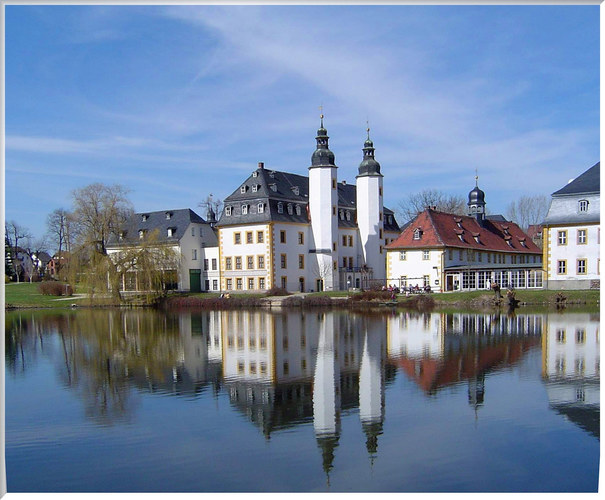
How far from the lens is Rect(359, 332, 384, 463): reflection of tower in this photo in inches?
355

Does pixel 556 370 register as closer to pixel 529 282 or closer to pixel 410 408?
pixel 410 408

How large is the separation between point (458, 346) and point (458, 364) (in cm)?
330

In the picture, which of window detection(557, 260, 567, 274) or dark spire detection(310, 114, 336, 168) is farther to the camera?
dark spire detection(310, 114, 336, 168)

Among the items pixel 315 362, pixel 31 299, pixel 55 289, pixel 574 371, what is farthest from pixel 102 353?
pixel 55 289

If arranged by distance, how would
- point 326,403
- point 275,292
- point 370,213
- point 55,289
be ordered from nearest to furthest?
point 326,403, point 275,292, point 55,289, point 370,213

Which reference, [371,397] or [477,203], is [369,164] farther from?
[371,397]

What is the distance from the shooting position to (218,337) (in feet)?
73.7

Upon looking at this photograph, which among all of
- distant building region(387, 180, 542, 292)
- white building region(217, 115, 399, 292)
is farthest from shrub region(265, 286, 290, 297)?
distant building region(387, 180, 542, 292)

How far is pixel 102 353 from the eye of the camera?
18672 mm

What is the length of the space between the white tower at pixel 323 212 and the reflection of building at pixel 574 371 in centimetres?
2882

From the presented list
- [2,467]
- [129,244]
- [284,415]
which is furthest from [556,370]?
[129,244]

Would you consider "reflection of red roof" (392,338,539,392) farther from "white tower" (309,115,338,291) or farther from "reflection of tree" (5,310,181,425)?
"white tower" (309,115,338,291)

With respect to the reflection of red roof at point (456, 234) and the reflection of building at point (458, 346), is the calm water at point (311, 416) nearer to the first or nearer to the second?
the reflection of building at point (458, 346)

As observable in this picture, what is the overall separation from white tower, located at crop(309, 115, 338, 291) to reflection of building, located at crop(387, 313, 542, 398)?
22240mm
